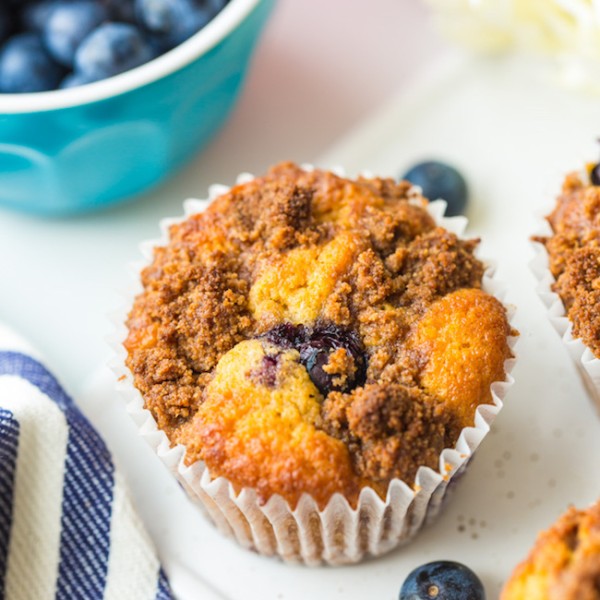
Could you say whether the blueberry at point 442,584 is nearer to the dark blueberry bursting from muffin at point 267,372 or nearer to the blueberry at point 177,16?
the dark blueberry bursting from muffin at point 267,372

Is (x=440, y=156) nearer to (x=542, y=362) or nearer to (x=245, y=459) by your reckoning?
(x=542, y=362)

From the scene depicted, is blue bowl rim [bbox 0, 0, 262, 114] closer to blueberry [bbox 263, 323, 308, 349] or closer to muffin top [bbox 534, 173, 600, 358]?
blueberry [bbox 263, 323, 308, 349]

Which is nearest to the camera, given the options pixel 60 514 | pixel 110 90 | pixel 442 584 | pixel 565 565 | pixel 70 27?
pixel 565 565

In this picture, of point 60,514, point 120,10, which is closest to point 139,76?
point 120,10

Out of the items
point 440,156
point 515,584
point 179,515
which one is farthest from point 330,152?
point 515,584

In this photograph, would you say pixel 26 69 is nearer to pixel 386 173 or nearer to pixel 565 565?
pixel 386 173
